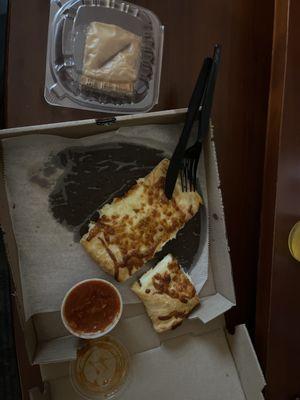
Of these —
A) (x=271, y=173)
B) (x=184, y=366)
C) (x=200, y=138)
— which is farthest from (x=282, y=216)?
(x=184, y=366)

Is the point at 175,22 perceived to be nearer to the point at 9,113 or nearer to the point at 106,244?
the point at 9,113

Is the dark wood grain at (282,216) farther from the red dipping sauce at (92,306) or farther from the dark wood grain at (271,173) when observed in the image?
the red dipping sauce at (92,306)

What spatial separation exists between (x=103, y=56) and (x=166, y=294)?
0.66m

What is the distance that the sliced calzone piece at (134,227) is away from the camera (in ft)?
3.60

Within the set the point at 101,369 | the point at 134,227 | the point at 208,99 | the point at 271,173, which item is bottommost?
the point at 101,369

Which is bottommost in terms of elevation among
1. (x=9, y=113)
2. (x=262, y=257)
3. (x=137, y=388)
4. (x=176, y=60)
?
(x=137, y=388)

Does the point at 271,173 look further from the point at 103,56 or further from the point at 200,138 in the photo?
the point at 103,56

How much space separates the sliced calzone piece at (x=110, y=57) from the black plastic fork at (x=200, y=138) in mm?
213

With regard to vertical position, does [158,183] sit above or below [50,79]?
below

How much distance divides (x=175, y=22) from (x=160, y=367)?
0.94 meters

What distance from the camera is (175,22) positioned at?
109 cm

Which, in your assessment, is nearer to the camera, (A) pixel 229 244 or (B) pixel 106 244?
(B) pixel 106 244

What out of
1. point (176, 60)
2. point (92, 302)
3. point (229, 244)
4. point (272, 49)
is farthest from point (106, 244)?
point (272, 49)

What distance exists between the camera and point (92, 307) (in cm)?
106
